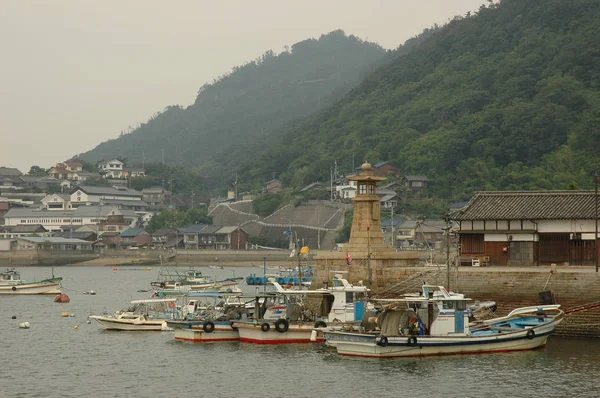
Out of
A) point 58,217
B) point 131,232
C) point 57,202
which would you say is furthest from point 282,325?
point 57,202

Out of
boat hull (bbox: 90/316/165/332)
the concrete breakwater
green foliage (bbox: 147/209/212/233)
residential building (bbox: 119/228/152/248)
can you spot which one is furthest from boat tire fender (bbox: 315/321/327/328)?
green foliage (bbox: 147/209/212/233)

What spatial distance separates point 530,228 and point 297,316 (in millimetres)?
14457

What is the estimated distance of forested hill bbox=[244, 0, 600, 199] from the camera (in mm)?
133000

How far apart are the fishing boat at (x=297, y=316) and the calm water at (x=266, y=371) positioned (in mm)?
749

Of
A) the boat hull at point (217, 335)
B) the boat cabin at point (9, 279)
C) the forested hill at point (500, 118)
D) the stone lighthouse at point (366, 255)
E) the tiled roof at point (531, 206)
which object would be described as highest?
the forested hill at point (500, 118)

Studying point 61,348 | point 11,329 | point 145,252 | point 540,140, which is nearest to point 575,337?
point 61,348

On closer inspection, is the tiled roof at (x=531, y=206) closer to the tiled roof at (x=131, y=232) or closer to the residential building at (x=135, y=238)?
the residential building at (x=135, y=238)

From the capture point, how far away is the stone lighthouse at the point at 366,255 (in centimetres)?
5028

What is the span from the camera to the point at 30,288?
81688 millimetres

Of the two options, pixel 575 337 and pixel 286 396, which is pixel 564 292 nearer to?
pixel 575 337

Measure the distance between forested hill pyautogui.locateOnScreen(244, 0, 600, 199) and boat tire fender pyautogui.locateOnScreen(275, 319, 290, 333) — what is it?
7557 centimetres

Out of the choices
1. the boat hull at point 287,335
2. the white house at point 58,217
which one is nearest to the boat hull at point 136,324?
the boat hull at point 287,335

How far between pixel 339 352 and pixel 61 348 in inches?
562

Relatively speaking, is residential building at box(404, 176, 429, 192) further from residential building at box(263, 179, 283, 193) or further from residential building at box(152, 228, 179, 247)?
residential building at box(152, 228, 179, 247)
